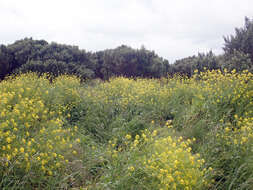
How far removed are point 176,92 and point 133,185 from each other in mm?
3669

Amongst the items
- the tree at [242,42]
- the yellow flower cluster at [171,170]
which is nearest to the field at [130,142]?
the yellow flower cluster at [171,170]

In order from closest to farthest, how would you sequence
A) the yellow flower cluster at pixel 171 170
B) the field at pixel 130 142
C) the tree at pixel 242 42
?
1. the yellow flower cluster at pixel 171 170
2. the field at pixel 130 142
3. the tree at pixel 242 42

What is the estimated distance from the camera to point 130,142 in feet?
12.9

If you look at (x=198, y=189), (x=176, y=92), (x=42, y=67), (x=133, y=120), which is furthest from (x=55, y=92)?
(x=42, y=67)

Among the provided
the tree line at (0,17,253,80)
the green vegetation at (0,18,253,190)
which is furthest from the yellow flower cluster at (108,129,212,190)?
the tree line at (0,17,253,80)

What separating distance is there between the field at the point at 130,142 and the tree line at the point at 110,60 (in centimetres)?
370

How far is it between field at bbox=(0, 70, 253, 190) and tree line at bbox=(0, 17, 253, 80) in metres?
3.70

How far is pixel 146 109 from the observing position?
5.41m

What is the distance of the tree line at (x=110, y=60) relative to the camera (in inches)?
376

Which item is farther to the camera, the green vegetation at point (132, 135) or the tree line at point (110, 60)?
the tree line at point (110, 60)

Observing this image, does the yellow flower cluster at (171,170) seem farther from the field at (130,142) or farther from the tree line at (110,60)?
the tree line at (110,60)

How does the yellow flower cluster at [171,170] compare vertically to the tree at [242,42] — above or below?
below

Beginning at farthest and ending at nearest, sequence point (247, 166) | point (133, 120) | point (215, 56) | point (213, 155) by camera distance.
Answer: point (215, 56) → point (133, 120) → point (213, 155) → point (247, 166)

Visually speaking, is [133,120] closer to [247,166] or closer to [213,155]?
[213,155]
